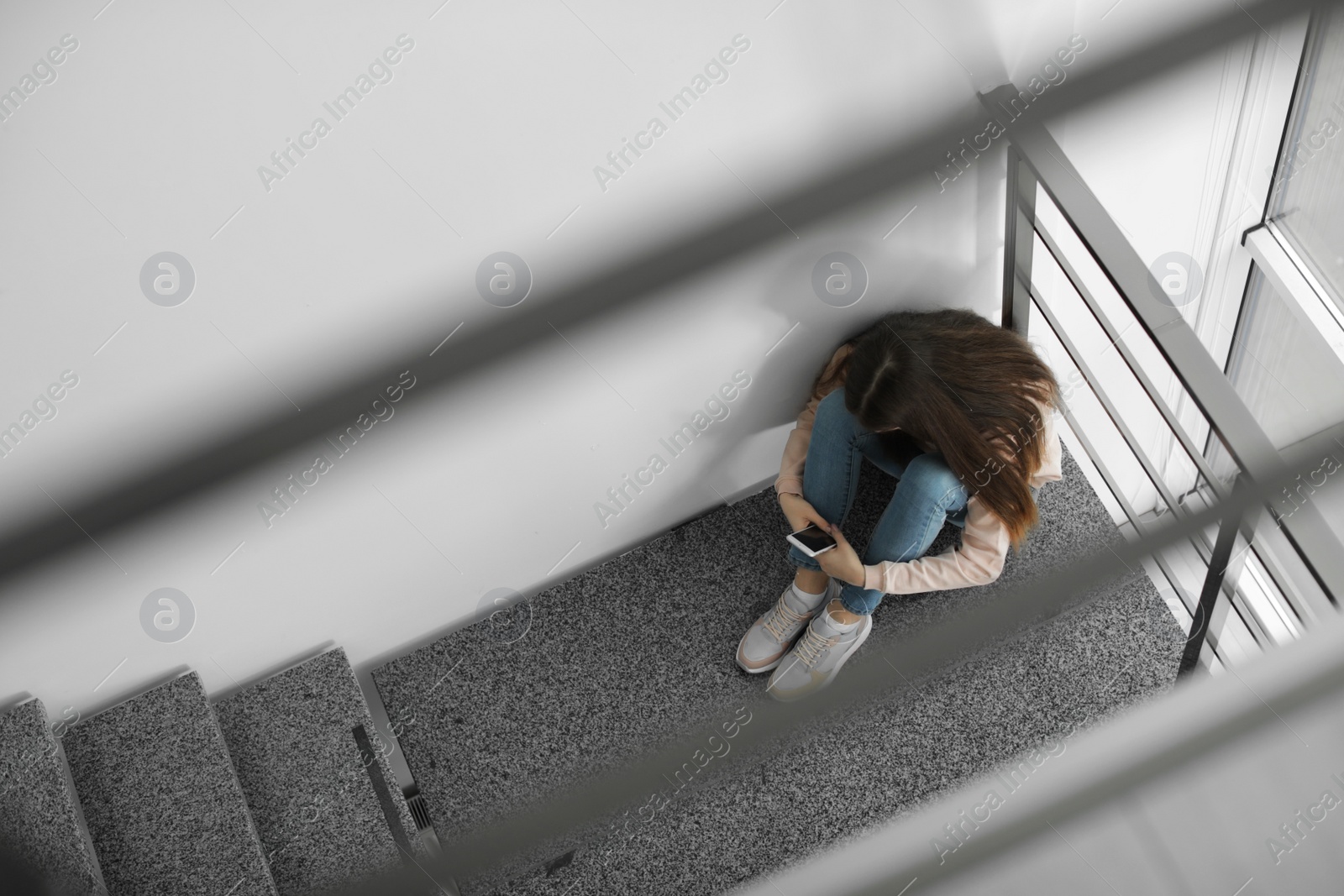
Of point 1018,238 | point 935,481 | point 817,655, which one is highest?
point 1018,238

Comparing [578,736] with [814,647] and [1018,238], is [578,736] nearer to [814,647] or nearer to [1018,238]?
[814,647]

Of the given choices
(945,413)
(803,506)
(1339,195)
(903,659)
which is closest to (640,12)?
(945,413)

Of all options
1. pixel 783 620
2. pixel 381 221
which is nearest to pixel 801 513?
pixel 783 620

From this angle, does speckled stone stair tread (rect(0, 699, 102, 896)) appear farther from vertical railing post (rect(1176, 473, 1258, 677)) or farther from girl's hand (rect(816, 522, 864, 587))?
vertical railing post (rect(1176, 473, 1258, 677))

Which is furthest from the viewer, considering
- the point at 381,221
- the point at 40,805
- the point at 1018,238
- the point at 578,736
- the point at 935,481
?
the point at 578,736

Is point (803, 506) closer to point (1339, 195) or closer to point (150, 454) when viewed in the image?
point (1339, 195)

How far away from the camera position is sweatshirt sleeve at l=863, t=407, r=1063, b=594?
1.54 meters

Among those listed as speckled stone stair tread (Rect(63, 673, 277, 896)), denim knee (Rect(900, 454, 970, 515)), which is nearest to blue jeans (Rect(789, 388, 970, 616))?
denim knee (Rect(900, 454, 970, 515))

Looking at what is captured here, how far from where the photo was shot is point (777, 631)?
1.74 m

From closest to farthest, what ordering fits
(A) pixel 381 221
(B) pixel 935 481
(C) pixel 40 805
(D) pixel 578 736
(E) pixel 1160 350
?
(A) pixel 381 221 → (E) pixel 1160 350 → (C) pixel 40 805 → (B) pixel 935 481 → (D) pixel 578 736

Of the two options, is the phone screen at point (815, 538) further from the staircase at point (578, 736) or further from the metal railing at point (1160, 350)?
the metal railing at point (1160, 350)

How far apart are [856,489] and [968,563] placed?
234 mm

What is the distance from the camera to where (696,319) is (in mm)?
1406

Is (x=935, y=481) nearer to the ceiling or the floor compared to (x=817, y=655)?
nearer to the ceiling
